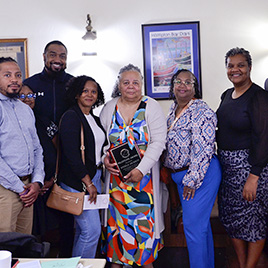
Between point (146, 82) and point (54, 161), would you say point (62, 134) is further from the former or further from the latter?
point (146, 82)

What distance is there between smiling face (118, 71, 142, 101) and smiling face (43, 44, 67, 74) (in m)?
0.55

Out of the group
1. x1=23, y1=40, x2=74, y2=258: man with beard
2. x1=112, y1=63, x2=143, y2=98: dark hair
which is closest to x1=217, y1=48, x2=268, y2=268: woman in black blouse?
x1=112, y1=63, x2=143, y2=98: dark hair

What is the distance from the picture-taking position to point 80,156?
2.08 m

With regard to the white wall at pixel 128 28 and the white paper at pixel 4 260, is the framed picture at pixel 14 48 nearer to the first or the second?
the white wall at pixel 128 28

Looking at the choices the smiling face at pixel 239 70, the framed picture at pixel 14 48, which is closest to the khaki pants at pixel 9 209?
the smiling face at pixel 239 70

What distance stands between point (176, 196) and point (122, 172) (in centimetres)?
54

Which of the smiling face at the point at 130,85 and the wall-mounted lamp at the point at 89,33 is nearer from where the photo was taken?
the smiling face at the point at 130,85

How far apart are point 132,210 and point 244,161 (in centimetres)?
78

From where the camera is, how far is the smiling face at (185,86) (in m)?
2.27

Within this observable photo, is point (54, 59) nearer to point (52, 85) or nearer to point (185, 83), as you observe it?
point (52, 85)

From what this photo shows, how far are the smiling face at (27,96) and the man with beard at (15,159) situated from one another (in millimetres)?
268

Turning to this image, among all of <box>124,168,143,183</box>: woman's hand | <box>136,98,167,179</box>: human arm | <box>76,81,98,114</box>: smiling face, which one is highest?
<box>76,81,98,114</box>: smiling face

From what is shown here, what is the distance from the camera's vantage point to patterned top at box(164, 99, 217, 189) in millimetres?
2098

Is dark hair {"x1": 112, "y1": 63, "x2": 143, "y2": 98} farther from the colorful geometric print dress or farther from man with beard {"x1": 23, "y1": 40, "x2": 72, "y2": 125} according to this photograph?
man with beard {"x1": 23, "y1": 40, "x2": 72, "y2": 125}
